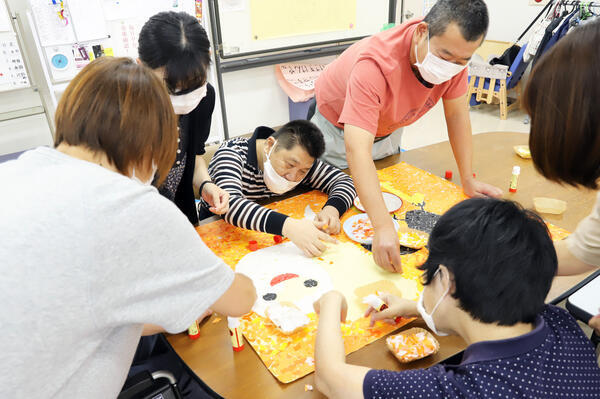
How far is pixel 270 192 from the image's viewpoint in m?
1.59

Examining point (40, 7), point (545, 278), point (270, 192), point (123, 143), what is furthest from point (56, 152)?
point (40, 7)

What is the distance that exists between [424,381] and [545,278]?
0.29m

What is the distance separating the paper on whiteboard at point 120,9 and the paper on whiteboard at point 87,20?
4 cm

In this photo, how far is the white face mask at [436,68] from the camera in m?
1.37

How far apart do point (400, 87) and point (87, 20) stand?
250 centimetres

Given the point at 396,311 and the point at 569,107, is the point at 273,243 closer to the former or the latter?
the point at 396,311

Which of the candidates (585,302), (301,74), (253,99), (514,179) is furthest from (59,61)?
(585,302)

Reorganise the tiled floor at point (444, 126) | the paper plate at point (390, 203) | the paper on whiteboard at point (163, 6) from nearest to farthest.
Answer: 1. the paper plate at point (390, 203)
2. the paper on whiteboard at point (163, 6)
3. the tiled floor at point (444, 126)

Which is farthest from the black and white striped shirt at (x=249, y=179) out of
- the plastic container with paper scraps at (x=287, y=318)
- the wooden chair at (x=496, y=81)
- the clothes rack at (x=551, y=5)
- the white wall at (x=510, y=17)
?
the white wall at (x=510, y=17)

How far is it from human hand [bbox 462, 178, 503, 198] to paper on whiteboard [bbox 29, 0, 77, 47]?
2804mm

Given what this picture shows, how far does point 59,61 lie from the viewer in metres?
2.93

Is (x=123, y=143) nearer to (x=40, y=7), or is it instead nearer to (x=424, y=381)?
(x=424, y=381)

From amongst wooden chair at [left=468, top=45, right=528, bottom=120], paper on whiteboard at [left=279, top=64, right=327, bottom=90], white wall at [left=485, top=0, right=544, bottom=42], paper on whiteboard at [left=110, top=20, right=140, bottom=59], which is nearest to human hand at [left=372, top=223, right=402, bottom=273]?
paper on whiteboard at [left=110, top=20, right=140, bottom=59]

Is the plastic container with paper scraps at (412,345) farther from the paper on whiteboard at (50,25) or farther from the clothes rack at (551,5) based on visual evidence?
the clothes rack at (551,5)
